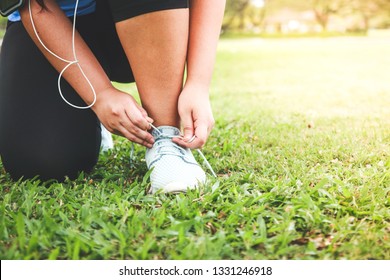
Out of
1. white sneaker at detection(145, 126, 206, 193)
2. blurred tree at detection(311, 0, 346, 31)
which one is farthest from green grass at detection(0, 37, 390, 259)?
blurred tree at detection(311, 0, 346, 31)

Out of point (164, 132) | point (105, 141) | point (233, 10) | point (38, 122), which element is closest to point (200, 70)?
point (164, 132)

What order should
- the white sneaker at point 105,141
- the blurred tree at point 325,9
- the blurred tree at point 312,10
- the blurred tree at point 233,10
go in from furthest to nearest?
the blurred tree at point 233,10 < the blurred tree at point 325,9 < the blurred tree at point 312,10 < the white sneaker at point 105,141

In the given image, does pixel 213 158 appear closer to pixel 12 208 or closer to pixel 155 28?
pixel 155 28

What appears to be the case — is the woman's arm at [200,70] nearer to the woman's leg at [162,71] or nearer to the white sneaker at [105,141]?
the woman's leg at [162,71]

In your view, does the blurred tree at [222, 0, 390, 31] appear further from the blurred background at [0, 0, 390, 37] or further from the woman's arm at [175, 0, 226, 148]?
the woman's arm at [175, 0, 226, 148]

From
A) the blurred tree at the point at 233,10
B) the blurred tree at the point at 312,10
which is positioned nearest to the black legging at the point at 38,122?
the blurred tree at the point at 312,10

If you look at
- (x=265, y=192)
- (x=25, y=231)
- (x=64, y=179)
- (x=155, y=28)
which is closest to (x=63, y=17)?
(x=155, y=28)

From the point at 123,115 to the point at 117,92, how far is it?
9 cm

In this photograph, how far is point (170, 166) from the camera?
5.20ft

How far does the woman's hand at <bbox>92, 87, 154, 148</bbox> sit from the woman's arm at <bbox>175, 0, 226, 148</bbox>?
0.40 feet

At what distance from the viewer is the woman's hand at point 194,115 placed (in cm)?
158

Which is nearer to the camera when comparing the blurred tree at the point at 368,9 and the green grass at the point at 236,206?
the green grass at the point at 236,206

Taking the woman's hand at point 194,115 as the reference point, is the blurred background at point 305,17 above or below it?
above

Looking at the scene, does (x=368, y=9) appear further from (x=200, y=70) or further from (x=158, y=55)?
(x=158, y=55)
